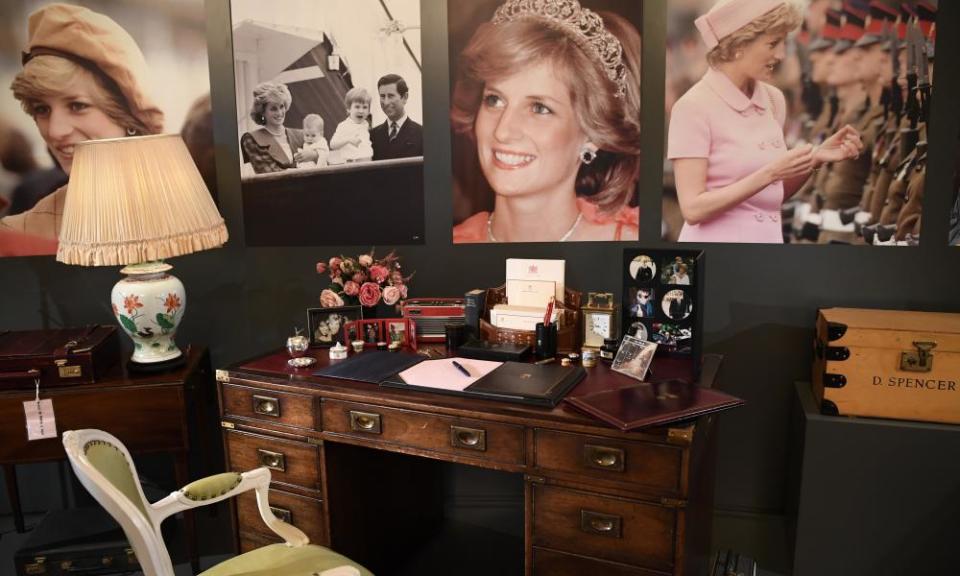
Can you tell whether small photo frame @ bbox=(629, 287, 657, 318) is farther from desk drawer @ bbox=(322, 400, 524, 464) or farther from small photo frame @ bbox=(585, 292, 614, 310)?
desk drawer @ bbox=(322, 400, 524, 464)

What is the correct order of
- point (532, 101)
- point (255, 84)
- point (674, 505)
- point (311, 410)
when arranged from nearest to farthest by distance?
point (674, 505)
point (311, 410)
point (532, 101)
point (255, 84)

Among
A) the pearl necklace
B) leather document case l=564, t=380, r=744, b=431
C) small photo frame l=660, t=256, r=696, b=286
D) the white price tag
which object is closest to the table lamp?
the white price tag

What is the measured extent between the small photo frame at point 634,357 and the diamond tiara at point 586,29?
3.37ft

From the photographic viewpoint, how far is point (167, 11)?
292cm

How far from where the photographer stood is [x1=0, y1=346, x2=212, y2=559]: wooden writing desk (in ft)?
8.42

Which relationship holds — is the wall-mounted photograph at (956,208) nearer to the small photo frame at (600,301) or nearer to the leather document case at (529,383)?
the small photo frame at (600,301)

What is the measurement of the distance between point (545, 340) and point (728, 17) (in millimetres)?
1366

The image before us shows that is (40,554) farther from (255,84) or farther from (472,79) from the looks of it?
(472,79)

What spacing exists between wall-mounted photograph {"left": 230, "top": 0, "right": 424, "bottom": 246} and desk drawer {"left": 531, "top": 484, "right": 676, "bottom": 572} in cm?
139

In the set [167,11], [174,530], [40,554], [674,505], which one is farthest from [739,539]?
[167,11]

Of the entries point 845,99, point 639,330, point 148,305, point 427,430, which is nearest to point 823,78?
point 845,99

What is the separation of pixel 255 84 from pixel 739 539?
108 inches

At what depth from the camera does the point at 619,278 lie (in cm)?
284

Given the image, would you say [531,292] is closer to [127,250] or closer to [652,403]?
[652,403]
